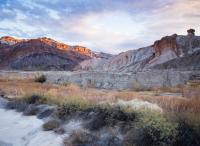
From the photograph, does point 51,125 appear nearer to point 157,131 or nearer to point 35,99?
point 157,131

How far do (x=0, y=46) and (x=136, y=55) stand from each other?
7909 centimetres

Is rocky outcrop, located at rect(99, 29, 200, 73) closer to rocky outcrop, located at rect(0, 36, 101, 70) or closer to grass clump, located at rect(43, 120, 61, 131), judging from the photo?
grass clump, located at rect(43, 120, 61, 131)

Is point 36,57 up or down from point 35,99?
up

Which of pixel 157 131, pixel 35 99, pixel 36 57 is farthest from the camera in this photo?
pixel 36 57

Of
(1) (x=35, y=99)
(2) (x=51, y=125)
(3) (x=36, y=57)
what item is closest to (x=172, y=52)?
(1) (x=35, y=99)

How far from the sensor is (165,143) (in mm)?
8141

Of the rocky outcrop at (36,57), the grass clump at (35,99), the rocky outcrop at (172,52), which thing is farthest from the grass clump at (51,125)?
the rocky outcrop at (36,57)

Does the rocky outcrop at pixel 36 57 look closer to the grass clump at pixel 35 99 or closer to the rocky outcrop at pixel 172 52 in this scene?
the rocky outcrop at pixel 172 52

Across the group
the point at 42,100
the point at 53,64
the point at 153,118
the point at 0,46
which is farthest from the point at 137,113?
the point at 0,46

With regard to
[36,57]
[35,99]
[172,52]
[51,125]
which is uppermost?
[36,57]

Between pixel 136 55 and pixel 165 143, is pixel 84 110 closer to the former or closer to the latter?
pixel 165 143

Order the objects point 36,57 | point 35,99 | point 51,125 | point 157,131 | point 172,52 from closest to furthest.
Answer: point 157,131, point 51,125, point 35,99, point 172,52, point 36,57

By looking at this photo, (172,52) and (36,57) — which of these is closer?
(172,52)

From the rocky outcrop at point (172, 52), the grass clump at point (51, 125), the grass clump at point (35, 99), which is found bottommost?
the grass clump at point (51, 125)
